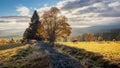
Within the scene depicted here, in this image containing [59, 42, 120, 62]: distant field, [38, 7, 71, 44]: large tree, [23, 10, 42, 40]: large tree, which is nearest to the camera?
[59, 42, 120, 62]: distant field

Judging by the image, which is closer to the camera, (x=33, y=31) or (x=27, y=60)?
(x=27, y=60)

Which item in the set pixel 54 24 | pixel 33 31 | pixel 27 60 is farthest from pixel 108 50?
pixel 33 31

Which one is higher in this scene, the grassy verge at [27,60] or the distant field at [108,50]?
the grassy verge at [27,60]

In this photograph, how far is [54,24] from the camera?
68625mm

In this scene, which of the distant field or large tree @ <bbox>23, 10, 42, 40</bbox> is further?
large tree @ <bbox>23, 10, 42, 40</bbox>

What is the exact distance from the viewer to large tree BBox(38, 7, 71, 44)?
66875mm

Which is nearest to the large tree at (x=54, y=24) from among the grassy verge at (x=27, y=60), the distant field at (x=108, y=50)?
the distant field at (x=108, y=50)

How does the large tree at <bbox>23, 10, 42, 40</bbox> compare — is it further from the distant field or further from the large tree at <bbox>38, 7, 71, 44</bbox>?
the distant field

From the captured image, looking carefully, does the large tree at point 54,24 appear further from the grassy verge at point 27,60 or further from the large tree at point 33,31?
the grassy verge at point 27,60

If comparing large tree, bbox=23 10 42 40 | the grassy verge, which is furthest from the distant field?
large tree, bbox=23 10 42 40

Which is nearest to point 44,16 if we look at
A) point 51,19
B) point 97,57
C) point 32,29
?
point 51,19

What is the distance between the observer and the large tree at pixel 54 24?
66875 millimetres

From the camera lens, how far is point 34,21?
91188 millimetres

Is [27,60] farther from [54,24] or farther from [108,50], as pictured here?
[54,24]
